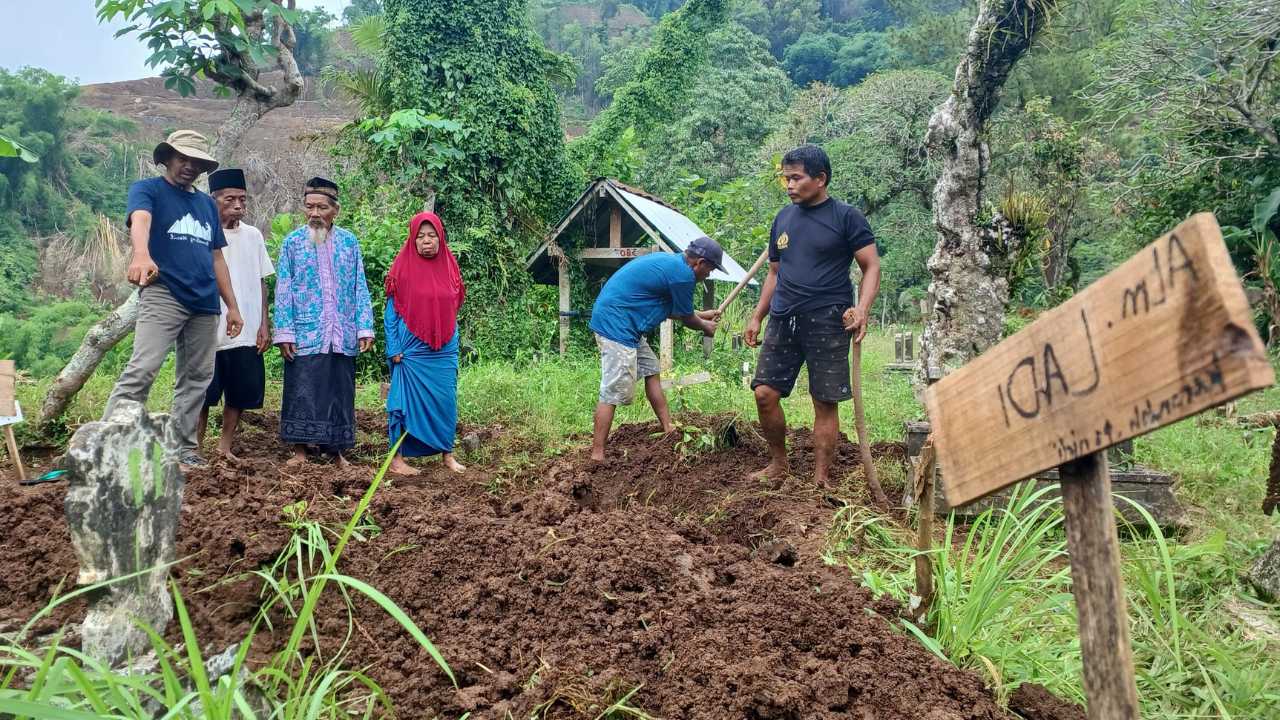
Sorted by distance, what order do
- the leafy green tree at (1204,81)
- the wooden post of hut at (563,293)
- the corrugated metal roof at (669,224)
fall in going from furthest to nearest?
1. the wooden post of hut at (563,293)
2. the corrugated metal roof at (669,224)
3. the leafy green tree at (1204,81)

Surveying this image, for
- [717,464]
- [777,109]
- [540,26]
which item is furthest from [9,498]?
[540,26]

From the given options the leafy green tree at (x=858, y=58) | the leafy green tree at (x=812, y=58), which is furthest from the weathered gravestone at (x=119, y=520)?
the leafy green tree at (x=812, y=58)

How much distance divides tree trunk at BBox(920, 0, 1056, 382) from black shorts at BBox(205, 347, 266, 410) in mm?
5179

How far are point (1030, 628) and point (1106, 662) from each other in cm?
121

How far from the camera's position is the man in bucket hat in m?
4.03

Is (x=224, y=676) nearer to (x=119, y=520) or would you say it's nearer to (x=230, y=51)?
(x=119, y=520)

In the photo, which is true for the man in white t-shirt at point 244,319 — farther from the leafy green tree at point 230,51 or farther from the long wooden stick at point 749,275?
the long wooden stick at point 749,275

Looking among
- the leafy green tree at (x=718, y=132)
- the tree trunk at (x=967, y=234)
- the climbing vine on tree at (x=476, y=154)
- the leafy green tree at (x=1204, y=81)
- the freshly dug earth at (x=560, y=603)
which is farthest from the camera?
the leafy green tree at (x=718, y=132)

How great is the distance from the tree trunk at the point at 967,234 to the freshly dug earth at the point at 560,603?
12.4ft

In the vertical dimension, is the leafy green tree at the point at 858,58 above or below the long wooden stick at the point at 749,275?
above

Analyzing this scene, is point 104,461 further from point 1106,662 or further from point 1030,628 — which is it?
point 1030,628

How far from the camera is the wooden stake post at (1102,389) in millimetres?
959

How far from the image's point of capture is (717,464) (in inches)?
197

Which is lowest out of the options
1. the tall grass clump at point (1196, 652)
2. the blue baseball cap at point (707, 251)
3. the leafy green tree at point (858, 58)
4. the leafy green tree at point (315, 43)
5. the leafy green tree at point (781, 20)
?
the tall grass clump at point (1196, 652)
